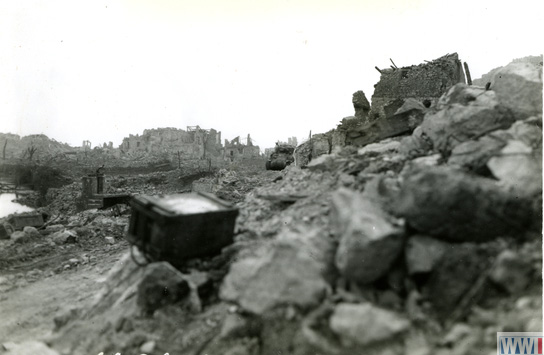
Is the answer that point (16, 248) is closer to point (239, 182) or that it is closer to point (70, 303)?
point (70, 303)

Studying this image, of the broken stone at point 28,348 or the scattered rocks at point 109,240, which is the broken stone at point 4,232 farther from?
the broken stone at point 28,348

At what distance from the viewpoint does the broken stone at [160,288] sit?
2.68 meters

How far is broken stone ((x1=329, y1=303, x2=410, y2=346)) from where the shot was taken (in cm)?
191

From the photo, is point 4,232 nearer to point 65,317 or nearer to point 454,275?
point 65,317

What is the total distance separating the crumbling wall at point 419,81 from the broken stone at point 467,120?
402cm

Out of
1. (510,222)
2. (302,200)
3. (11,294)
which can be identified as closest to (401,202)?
(510,222)

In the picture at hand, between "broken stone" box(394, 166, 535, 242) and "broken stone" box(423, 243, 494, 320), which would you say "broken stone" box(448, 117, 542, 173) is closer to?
"broken stone" box(394, 166, 535, 242)

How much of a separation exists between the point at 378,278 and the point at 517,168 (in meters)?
1.45

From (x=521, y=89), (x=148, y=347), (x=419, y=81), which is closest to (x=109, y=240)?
(x=148, y=347)

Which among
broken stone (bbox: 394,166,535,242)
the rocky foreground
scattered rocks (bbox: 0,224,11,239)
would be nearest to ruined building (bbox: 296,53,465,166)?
the rocky foreground

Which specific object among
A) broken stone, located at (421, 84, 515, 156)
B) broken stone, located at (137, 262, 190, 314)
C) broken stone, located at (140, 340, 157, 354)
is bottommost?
broken stone, located at (140, 340, 157, 354)

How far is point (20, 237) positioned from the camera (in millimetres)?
6766

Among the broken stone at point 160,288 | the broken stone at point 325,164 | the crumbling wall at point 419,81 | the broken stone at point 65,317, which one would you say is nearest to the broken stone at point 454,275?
the broken stone at point 160,288

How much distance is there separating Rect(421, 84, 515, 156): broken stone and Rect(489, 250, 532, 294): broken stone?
5.29 feet
